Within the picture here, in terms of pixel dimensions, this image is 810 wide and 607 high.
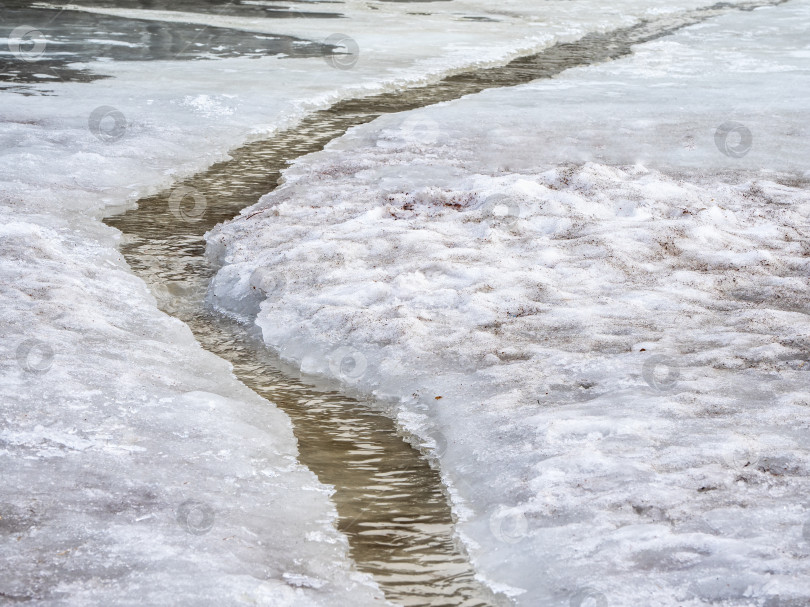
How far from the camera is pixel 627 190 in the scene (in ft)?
26.0

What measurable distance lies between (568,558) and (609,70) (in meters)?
12.4

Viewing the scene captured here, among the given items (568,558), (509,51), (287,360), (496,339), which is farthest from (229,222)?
(509,51)

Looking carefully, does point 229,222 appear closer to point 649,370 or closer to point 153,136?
point 153,136
